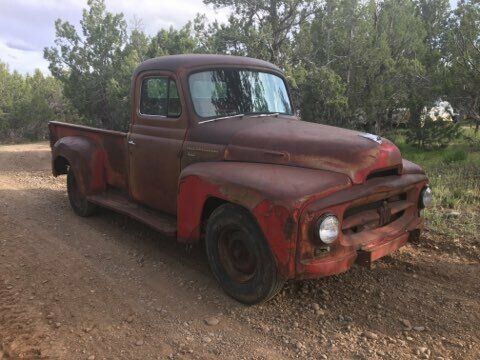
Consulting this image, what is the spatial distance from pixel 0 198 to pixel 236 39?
6441 mm

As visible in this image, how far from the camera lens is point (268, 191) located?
3.12m

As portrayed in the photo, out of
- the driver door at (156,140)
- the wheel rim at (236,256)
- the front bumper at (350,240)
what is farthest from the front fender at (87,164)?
the front bumper at (350,240)

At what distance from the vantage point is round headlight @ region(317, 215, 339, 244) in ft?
9.83

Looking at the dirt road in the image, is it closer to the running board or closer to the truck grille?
the running board

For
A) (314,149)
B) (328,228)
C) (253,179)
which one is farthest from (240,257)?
(314,149)

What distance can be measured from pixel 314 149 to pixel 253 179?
1.83 feet

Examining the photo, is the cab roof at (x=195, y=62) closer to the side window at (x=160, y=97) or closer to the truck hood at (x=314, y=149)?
the side window at (x=160, y=97)

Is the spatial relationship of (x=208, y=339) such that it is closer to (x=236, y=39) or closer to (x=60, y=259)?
(x=60, y=259)

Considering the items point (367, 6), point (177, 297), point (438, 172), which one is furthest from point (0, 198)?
point (367, 6)

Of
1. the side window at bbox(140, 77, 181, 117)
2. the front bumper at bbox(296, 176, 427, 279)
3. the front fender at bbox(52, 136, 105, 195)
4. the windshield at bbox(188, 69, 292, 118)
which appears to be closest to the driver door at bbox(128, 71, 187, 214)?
the side window at bbox(140, 77, 181, 117)

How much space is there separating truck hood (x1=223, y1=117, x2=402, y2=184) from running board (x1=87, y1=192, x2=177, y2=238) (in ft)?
3.17

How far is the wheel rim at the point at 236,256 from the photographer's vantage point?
3514mm

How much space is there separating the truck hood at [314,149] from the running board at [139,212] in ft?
3.17

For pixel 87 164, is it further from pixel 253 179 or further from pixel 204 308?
pixel 253 179
